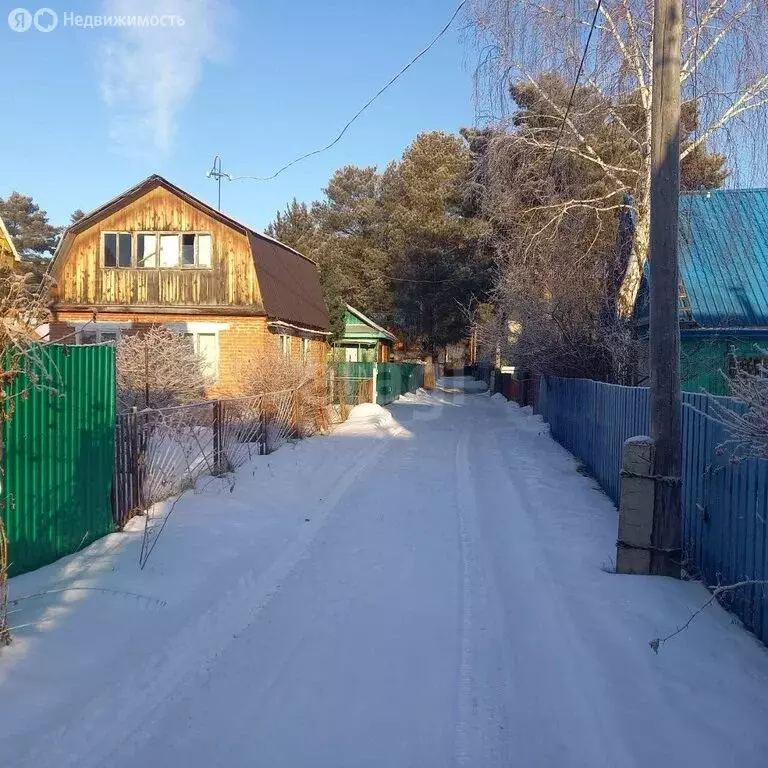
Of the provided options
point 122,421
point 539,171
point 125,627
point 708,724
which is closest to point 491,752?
point 708,724

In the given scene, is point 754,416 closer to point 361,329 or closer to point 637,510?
point 637,510

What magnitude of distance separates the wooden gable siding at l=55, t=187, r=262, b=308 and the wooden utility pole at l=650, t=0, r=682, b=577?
14779mm

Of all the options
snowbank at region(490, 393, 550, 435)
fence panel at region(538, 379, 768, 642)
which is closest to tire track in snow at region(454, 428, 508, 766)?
fence panel at region(538, 379, 768, 642)

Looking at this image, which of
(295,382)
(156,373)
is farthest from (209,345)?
(156,373)

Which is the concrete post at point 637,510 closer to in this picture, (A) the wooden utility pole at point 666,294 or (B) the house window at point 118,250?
(A) the wooden utility pole at point 666,294

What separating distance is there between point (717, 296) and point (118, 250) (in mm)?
15813

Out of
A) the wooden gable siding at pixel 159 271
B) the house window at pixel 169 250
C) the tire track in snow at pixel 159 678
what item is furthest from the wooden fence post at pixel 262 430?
the house window at pixel 169 250

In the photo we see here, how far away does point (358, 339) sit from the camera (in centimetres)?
3478

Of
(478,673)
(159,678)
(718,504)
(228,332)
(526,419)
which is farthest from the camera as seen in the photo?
(526,419)

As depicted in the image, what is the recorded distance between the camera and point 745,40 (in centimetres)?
1171

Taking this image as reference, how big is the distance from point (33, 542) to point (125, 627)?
142cm

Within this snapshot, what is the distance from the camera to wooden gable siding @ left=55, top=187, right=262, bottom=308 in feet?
65.6

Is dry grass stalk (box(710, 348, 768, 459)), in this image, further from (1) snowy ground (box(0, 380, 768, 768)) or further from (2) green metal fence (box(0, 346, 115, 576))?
(2) green metal fence (box(0, 346, 115, 576))

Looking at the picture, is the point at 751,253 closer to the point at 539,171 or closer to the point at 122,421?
the point at 539,171
